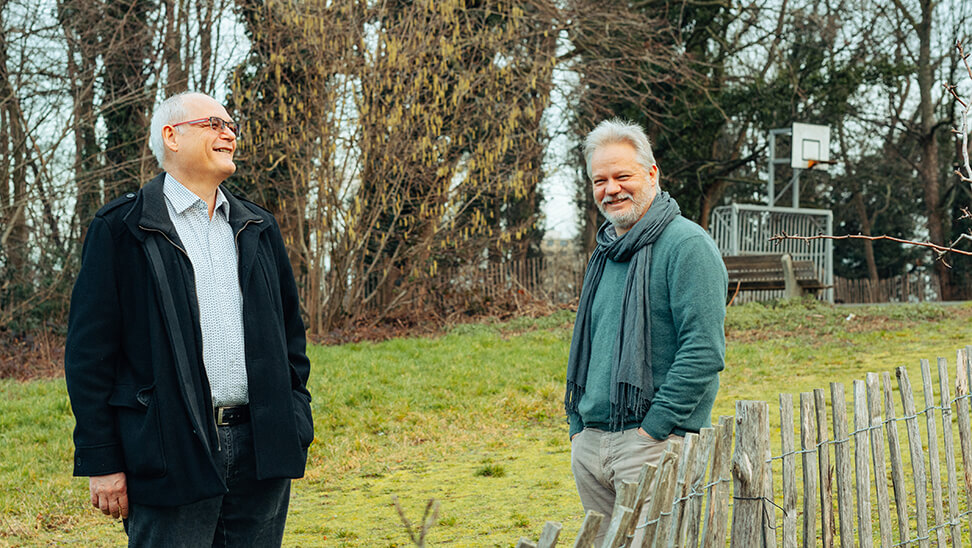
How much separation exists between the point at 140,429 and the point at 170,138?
94 centimetres

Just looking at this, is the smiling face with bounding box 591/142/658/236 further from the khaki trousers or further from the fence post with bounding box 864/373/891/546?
the fence post with bounding box 864/373/891/546

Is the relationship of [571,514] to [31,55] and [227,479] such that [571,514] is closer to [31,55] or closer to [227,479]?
[227,479]

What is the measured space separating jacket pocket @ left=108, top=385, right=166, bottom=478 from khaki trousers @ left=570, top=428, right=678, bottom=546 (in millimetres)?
1419

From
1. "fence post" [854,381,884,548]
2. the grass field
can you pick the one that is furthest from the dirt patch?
"fence post" [854,381,884,548]

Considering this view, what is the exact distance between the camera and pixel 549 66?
16578mm

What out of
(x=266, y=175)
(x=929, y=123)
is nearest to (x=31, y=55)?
(x=266, y=175)

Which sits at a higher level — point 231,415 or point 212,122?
point 212,122

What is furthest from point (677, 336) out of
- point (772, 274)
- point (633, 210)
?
point (772, 274)

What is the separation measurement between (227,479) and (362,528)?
10.4 ft

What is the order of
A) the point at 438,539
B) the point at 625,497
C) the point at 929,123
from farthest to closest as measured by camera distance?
1. the point at 929,123
2. the point at 438,539
3. the point at 625,497

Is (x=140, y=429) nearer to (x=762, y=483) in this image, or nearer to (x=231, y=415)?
(x=231, y=415)

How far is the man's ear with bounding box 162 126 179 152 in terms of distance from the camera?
10.0 feet

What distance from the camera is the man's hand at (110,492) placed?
8.96 ft

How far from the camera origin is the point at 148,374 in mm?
2791
